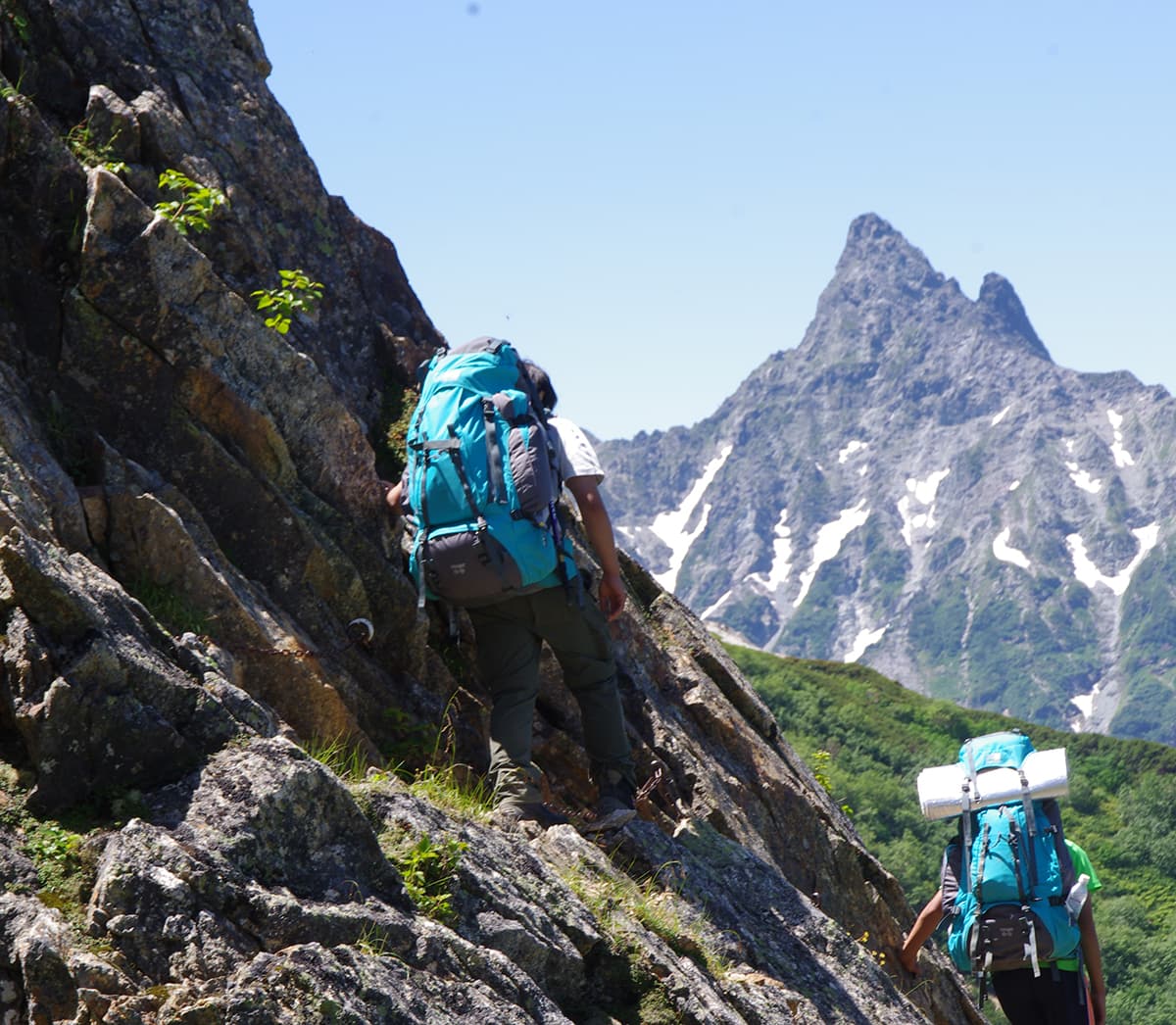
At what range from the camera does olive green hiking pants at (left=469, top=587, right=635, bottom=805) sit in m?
8.48

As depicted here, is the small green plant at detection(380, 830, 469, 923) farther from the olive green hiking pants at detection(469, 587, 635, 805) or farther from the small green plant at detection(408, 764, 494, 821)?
the olive green hiking pants at detection(469, 587, 635, 805)

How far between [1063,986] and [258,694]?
559 centimetres

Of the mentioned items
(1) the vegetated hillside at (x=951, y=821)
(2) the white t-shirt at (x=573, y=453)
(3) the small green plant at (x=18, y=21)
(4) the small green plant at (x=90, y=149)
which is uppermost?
(3) the small green plant at (x=18, y=21)

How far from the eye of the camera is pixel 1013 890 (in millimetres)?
8953

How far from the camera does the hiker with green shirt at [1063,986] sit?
914 centimetres

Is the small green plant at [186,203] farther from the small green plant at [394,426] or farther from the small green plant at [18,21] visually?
the small green plant at [394,426]

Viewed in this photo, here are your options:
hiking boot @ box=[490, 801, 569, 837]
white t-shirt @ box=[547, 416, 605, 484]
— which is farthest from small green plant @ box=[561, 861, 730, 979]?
white t-shirt @ box=[547, 416, 605, 484]

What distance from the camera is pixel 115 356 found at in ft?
29.6

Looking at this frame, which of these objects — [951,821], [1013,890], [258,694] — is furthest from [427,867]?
[951,821]

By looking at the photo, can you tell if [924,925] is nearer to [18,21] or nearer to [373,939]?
[373,939]

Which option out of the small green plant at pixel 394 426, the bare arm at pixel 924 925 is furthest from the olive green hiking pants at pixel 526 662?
the small green plant at pixel 394 426

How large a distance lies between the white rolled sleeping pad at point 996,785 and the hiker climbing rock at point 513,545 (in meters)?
2.06

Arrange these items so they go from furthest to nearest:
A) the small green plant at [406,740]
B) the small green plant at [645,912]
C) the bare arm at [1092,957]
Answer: the bare arm at [1092,957], the small green plant at [406,740], the small green plant at [645,912]

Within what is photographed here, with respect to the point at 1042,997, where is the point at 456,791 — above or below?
above
